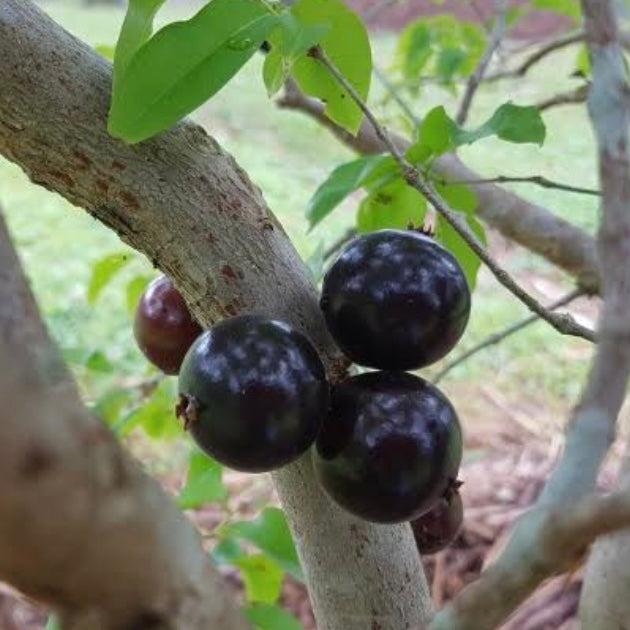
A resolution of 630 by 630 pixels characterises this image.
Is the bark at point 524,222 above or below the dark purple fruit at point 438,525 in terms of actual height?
below

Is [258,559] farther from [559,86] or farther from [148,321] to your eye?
[559,86]

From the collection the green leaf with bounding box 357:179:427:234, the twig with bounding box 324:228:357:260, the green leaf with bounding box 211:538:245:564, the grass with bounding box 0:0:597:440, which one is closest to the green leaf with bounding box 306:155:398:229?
the green leaf with bounding box 357:179:427:234

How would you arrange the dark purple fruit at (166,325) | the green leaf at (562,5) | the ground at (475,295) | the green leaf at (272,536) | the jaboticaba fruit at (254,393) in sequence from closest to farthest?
1. the jaboticaba fruit at (254,393)
2. the dark purple fruit at (166,325)
3. the green leaf at (272,536)
4. the green leaf at (562,5)
5. the ground at (475,295)

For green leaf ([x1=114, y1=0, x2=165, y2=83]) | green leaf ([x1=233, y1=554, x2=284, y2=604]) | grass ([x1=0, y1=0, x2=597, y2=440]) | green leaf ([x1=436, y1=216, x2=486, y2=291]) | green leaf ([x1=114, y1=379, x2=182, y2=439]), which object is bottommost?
grass ([x1=0, y1=0, x2=597, y2=440])

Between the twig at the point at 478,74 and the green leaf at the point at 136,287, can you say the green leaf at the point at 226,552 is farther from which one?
the twig at the point at 478,74

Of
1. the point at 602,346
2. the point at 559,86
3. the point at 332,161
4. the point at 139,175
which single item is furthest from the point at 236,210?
the point at 559,86

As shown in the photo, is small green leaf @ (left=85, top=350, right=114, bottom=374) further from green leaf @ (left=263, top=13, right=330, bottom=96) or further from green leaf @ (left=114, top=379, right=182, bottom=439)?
green leaf @ (left=263, top=13, right=330, bottom=96)

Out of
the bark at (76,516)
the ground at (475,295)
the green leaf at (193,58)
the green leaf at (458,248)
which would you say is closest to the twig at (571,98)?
the ground at (475,295)
